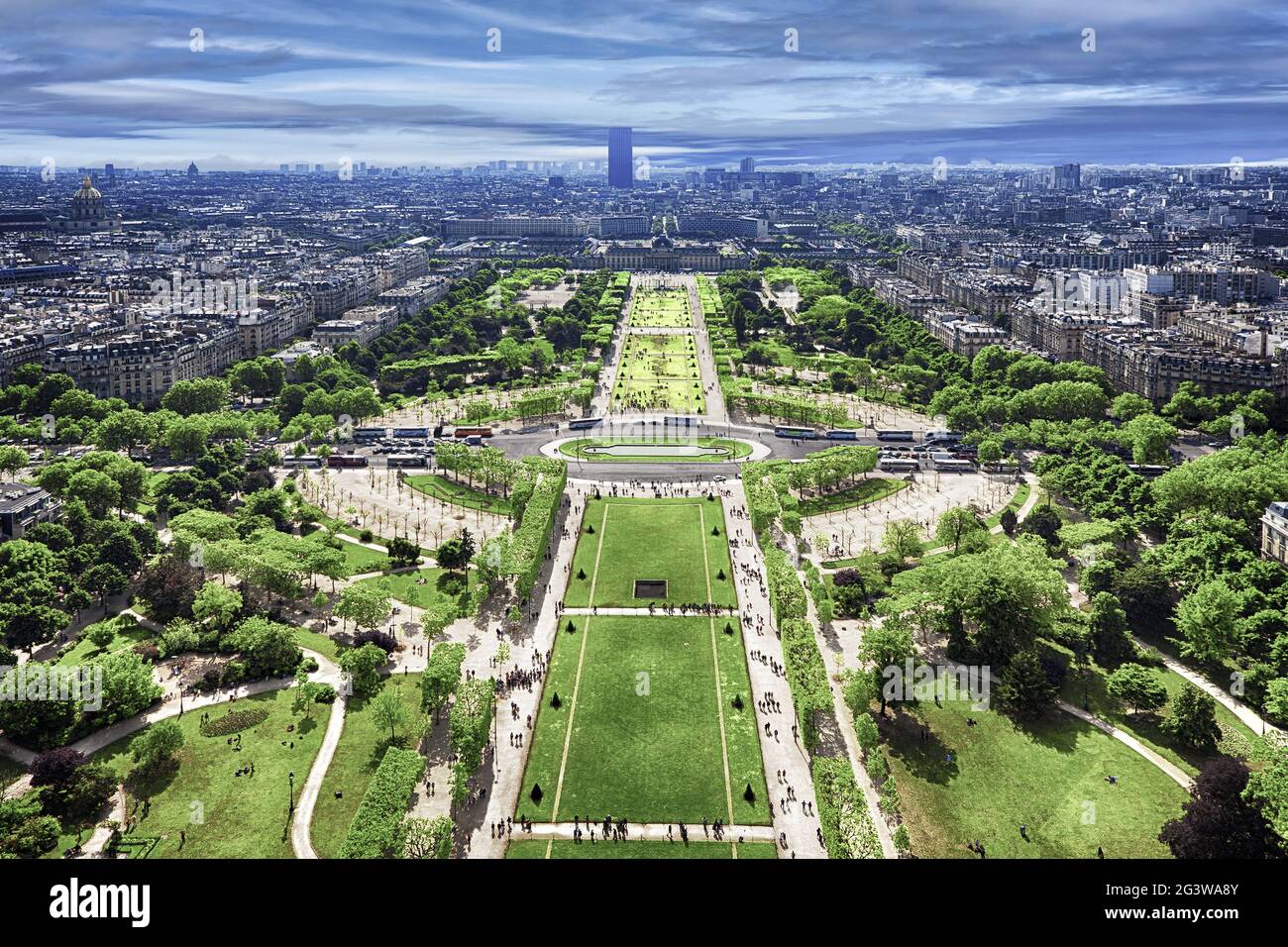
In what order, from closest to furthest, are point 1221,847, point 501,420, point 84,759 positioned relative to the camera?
point 1221,847 < point 84,759 < point 501,420

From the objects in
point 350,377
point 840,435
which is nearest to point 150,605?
point 350,377

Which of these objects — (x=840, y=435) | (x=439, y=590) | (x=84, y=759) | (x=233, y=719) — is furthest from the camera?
(x=840, y=435)

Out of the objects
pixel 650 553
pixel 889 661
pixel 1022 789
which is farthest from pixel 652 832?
pixel 650 553

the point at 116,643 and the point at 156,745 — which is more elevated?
the point at 116,643

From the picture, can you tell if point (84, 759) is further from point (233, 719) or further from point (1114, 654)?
point (1114, 654)

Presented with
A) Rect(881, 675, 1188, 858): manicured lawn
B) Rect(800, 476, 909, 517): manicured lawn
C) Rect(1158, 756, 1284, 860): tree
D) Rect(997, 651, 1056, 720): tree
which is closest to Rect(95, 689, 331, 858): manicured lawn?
Rect(881, 675, 1188, 858): manicured lawn

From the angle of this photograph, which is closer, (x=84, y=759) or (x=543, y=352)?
(x=84, y=759)

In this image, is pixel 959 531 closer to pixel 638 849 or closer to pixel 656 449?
pixel 656 449

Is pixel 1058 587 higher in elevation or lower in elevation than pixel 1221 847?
higher
